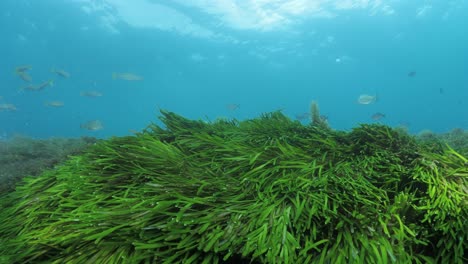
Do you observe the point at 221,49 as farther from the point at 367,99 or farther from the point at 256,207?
the point at 256,207

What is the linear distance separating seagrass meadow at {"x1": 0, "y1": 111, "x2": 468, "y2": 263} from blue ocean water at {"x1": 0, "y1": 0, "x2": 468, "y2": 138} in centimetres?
1031

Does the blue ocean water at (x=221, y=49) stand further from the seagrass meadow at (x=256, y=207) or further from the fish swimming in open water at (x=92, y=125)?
the seagrass meadow at (x=256, y=207)

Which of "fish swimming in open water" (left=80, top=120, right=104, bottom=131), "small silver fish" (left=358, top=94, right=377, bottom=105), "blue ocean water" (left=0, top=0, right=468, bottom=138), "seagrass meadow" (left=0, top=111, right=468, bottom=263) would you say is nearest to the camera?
"seagrass meadow" (left=0, top=111, right=468, bottom=263)

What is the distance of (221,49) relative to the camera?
62406 millimetres

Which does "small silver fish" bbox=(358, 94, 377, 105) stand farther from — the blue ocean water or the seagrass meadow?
the seagrass meadow

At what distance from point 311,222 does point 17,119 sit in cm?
14725

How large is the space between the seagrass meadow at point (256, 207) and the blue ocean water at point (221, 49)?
33.8 feet

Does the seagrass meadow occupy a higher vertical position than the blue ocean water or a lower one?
lower

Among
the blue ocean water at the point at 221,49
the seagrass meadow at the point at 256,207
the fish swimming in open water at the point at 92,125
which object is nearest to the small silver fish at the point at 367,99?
the blue ocean water at the point at 221,49

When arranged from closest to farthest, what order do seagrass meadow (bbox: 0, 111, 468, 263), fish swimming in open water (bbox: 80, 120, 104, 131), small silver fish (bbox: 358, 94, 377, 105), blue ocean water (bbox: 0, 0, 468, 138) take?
seagrass meadow (bbox: 0, 111, 468, 263), fish swimming in open water (bbox: 80, 120, 104, 131), small silver fish (bbox: 358, 94, 377, 105), blue ocean water (bbox: 0, 0, 468, 138)

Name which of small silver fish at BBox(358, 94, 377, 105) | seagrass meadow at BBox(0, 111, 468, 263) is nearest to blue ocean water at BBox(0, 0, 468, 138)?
small silver fish at BBox(358, 94, 377, 105)

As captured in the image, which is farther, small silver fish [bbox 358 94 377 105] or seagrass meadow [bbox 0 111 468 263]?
small silver fish [bbox 358 94 377 105]

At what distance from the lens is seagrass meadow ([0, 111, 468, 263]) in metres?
1.75

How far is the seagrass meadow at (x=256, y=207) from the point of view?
175 centimetres
